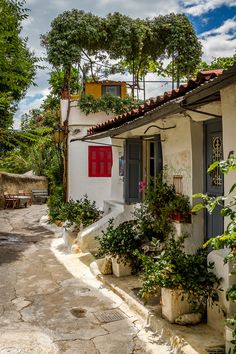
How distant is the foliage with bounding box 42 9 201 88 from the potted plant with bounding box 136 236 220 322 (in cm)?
1103

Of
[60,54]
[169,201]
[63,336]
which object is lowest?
[63,336]

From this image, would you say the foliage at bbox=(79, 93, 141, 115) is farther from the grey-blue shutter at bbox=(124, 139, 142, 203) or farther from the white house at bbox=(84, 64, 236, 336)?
the grey-blue shutter at bbox=(124, 139, 142, 203)

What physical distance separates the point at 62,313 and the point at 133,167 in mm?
4543

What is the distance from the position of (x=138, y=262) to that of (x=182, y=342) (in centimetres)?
312

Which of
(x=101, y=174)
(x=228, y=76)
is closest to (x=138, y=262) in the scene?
(x=228, y=76)

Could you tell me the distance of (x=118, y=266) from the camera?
7520 mm

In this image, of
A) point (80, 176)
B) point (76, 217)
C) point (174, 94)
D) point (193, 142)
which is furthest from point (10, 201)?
point (174, 94)

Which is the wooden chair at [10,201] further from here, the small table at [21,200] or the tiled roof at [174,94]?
the tiled roof at [174,94]

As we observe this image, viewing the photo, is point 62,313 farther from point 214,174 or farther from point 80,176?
point 80,176

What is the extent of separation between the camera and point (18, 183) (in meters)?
24.6

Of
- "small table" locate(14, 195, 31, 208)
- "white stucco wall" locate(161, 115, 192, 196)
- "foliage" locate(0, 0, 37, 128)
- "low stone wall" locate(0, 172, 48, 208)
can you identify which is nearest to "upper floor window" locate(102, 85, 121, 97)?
"foliage" locate(0, 0, 37, 128)

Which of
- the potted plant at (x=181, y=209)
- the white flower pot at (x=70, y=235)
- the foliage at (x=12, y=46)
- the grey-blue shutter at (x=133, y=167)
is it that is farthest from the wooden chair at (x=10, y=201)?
the potted plant at (x=181, y=209)

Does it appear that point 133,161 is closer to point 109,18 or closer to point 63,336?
point 63,336

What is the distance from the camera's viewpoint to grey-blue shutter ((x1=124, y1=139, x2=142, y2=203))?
932 centimetres
